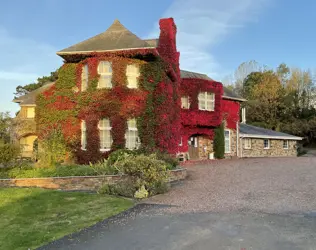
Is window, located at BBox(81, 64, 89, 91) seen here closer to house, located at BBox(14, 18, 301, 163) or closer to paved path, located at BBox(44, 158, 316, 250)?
house, located at BBox(14, 18, 301, 163)

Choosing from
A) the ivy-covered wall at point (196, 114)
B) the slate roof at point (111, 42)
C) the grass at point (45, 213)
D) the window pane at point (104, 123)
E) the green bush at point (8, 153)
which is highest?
the slate roof at point (111, 42)

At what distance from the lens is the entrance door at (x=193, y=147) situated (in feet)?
88.4

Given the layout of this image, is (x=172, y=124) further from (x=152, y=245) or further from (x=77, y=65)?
(x=152, y=245)

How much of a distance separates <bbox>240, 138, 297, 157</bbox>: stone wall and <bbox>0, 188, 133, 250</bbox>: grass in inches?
858

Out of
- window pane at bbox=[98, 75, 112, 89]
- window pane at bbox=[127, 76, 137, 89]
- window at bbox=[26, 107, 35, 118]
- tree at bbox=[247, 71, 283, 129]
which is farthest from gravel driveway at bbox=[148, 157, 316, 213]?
tree at bbox=[247, 71, 283, 129]

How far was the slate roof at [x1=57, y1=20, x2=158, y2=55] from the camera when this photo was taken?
60.5ft

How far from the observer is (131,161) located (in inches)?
447

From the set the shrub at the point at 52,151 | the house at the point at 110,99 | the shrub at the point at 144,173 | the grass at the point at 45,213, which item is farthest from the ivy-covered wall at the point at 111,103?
the grass at the point at 45,213

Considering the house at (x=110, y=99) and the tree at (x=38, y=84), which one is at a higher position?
the tree at (x=38, y=84)

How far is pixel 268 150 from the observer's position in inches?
1250

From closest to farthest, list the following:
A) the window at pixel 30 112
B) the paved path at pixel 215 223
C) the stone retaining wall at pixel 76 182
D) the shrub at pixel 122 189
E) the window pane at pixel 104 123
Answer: the paved path at pixel 215 223
the shrub at pixel 122 189
the stone retaining wall at pixel 76 182
the window pane at pixel 104 123
the window at pixel 30 112

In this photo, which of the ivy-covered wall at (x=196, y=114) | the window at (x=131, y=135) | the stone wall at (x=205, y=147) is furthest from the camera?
the stone wall at (x=205, y=147)

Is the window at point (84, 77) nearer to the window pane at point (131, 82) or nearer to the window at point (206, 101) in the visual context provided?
the window pane at point (131, 82)

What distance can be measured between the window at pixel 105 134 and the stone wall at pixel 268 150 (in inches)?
610
